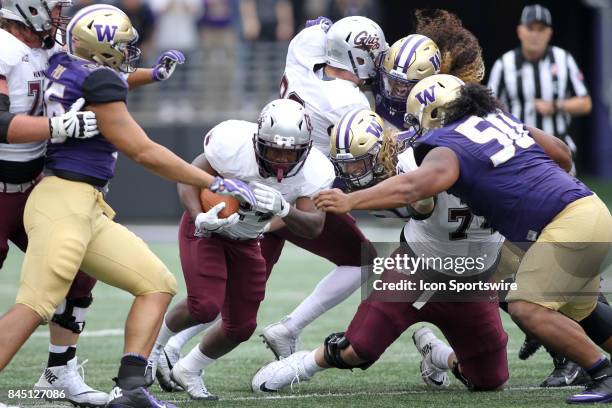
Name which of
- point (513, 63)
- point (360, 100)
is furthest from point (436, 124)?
point (513, 63)

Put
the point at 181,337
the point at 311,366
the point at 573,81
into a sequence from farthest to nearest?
1. the point at 573,81
2. the point at 181,337
3. the point at 311,366

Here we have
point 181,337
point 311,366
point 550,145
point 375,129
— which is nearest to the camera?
point 550,145

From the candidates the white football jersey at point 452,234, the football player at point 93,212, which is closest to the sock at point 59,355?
the football player at point 93,212

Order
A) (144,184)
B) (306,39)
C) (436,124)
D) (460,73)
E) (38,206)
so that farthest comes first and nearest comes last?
(144,184) → (306,39) → (460,73) → (436,124) → (38,206)

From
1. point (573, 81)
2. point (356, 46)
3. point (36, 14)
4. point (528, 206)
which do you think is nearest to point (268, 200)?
point (528, 206)

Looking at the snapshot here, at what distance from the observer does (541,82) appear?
8.03m

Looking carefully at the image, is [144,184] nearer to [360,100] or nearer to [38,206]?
[360,100]

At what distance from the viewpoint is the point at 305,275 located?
9695 mm

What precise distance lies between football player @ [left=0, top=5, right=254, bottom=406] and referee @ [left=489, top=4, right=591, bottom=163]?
12.7 feet

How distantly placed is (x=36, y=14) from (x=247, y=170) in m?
1.09

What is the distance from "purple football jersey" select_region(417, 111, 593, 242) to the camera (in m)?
4.74

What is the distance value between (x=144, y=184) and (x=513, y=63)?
239 inches

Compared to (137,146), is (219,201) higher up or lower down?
lower down

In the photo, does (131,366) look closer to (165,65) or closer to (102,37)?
(102,37)
